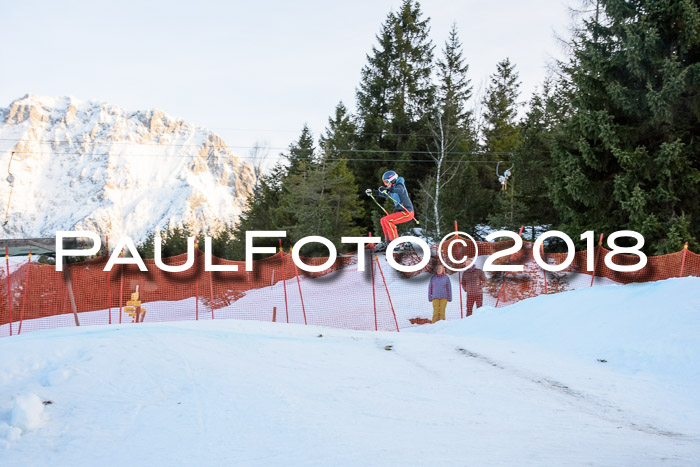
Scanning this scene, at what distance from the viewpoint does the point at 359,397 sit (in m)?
5.52

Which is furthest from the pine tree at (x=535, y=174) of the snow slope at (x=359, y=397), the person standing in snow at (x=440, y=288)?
the snow slope at (x=359, y=397)

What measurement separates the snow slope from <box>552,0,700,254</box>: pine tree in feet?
32.1

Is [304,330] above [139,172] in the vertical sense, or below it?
below

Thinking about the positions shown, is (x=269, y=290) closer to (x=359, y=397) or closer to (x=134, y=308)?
(x=134, y=308)

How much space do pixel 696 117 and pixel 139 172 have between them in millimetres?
204839

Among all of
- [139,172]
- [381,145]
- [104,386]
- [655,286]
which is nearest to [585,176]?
[655,286]

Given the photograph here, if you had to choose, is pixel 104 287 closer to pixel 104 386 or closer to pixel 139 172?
pixel 104 386

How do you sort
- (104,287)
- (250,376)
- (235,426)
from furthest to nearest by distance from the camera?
1. (104,287)
2. (250,376)
3. (235,426)

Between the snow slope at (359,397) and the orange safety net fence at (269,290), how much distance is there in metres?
5.64

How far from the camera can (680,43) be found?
57.6 ft

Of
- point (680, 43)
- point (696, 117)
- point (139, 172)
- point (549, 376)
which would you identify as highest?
point (139, 172)

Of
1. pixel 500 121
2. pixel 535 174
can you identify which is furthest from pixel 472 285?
pixel 500 121

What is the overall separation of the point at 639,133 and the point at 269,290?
14.7 meters

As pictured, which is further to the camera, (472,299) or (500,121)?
(500,121)
